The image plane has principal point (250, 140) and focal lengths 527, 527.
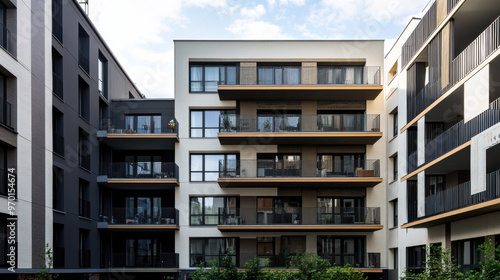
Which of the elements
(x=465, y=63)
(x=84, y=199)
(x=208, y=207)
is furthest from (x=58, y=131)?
(x=465, y=63)

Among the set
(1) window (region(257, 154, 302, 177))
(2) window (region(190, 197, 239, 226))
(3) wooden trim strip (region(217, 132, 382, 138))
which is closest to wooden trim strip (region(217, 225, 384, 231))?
(2) window (region(190, 197, 239, 226))

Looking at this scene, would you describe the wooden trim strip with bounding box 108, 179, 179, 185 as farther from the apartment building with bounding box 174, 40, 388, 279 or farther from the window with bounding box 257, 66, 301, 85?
the window with bounding box 257, 66, 301, 85

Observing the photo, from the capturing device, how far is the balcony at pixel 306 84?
31.0 meters

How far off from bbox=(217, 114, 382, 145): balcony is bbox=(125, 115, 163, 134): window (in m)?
3.94

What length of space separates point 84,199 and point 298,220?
40.8 feet

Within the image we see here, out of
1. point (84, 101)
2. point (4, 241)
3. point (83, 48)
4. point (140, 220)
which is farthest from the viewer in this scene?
point (140, 220)

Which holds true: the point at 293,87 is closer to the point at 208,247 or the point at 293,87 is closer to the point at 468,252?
the point at 208,247

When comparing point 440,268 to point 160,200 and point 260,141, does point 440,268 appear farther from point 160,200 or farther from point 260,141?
point 160,200

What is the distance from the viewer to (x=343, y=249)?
105 ft

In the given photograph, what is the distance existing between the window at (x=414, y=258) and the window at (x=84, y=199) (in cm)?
1760

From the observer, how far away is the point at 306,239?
31.8m

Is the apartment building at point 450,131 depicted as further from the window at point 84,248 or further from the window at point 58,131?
the window at point 84,248

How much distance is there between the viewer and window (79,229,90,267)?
2842 cm

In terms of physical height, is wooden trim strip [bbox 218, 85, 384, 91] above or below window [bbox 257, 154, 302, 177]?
above
